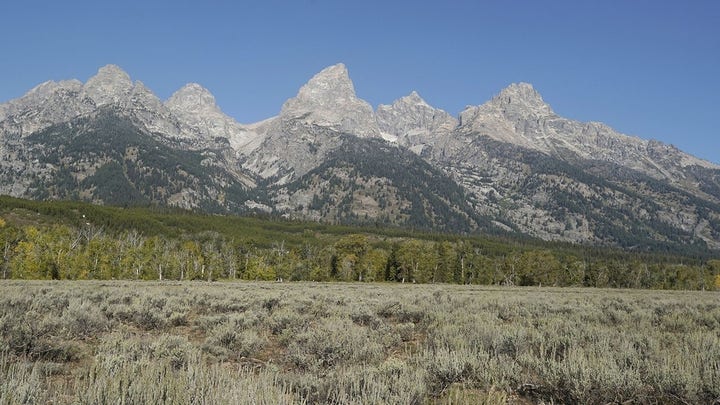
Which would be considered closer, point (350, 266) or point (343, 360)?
point (343, 360)

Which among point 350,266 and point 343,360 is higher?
point 343,360

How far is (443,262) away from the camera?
4589 inches

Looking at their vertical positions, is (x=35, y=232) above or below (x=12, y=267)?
above

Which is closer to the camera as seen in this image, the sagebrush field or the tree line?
the sagebrush field

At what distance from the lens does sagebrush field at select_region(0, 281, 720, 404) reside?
6.24 m

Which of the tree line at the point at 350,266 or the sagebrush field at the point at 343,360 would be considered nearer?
the sagebrush field at the point at 343,360

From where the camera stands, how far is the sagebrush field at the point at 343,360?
6242 mm

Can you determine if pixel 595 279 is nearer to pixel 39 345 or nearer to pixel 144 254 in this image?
pixel 144 254

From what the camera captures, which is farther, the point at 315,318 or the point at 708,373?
the point at 315,318

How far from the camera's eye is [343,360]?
9.90m

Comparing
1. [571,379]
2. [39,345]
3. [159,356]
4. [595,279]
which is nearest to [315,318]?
[159,356]

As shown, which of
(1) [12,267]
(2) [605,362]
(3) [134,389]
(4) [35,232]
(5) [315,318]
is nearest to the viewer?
(3) [134,389]

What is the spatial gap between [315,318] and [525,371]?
31.5 ft

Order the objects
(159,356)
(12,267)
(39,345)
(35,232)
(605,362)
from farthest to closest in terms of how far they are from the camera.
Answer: (35,232) → (12,267) → (39,345) → (159,356) → (605,362)
